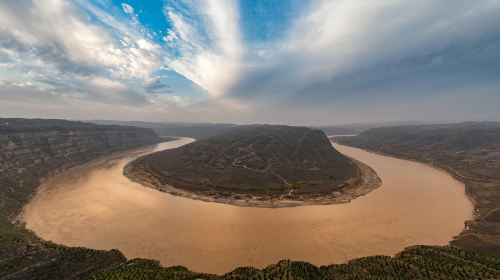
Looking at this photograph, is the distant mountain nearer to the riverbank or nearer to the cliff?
the riverbank

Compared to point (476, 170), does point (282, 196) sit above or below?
below

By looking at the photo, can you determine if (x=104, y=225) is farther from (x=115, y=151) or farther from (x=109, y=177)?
(x=115, y=151)

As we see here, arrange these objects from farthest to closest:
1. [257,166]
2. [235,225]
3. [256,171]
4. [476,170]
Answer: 1. [257,166]
2. [476,170]
3. [256,171]
4. [235,225]

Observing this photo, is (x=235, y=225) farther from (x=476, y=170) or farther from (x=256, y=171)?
(x=476, y=170)

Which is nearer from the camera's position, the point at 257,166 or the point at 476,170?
the point at 476,170

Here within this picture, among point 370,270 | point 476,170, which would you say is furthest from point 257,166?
point 476,170

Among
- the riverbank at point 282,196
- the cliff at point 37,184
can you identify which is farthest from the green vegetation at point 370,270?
the riverbank at point 282,196

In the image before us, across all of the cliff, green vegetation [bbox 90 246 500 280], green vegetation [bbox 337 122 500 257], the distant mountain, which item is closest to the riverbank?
the distant mountain
